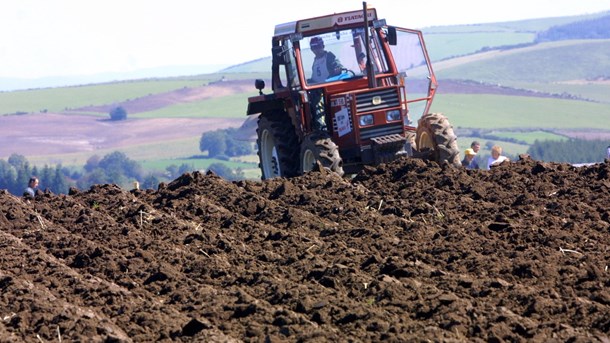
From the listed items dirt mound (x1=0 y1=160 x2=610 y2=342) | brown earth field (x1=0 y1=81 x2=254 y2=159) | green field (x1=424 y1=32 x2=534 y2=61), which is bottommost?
brown earth field (x1=0 y1=81 x2=254 y2=159)

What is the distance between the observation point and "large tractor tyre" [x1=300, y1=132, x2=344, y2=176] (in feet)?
48.0

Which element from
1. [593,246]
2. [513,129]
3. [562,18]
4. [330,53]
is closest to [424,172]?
[330,53]

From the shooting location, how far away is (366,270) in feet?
29.8

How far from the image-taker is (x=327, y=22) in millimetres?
15891

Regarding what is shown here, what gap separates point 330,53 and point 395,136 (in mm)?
1372

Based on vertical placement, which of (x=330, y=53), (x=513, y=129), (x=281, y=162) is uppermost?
(x=330, y=53)

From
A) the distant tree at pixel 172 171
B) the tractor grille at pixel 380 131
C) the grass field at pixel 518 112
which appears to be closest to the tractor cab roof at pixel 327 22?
the tractor grille at pixel 380 131

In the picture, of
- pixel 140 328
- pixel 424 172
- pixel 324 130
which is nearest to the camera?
pixel 140 328

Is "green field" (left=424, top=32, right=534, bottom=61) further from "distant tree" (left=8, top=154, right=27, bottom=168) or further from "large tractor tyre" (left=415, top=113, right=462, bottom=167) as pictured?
"large tractor tyre" (left=415, top=113, right=462, bottom=167)

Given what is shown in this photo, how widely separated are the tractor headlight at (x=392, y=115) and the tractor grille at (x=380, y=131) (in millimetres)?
93

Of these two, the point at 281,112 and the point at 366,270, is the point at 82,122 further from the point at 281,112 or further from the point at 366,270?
the point at 366,270

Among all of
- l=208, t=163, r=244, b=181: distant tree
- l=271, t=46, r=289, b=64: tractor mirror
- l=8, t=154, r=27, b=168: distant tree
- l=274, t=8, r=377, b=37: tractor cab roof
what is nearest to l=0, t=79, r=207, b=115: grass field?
l=8, t=154, r=27, b=168: distant tree

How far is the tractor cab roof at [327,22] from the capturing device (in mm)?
15797

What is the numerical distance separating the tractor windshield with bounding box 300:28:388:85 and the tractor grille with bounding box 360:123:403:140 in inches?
31.2
